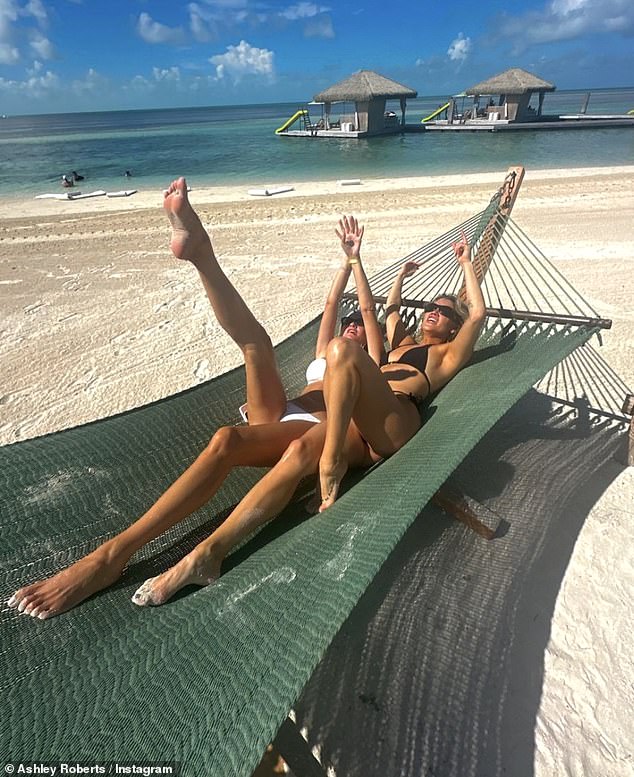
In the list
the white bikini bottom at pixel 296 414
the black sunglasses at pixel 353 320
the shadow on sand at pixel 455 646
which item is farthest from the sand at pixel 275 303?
the black sunglasses at pixel 353 320

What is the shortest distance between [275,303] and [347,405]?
3309 millimetres

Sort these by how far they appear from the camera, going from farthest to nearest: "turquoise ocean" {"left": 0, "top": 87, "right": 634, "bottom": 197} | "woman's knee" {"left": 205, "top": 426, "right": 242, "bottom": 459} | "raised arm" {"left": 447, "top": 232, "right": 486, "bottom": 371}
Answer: "turquoise ocean" {"left": 0, "top": 87, "right": 634, "bottom": 197}
"raised arm" {"left": 447, "top": 232, "right": 486, "bottom": 371}
"woman's knee" {"left": 205, "top": 426, "right": 242, "bottom": 459}

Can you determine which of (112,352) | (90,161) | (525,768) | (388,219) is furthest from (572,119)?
(525,768)

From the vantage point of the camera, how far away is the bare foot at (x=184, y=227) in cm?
157

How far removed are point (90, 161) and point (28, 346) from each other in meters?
20.2

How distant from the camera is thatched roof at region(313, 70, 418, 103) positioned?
904 inches

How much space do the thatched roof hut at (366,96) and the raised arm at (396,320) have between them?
23.3m

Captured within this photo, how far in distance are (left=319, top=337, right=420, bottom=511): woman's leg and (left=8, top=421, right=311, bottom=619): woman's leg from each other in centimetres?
18

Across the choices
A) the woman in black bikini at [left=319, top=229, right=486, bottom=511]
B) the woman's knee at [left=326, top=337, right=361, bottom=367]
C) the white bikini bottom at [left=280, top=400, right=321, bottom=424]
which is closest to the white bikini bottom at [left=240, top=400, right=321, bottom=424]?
the white bikini bottom at [left=280, top=400, right=321, bottom=424]

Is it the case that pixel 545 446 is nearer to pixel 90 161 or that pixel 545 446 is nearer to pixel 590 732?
pixel 590 732

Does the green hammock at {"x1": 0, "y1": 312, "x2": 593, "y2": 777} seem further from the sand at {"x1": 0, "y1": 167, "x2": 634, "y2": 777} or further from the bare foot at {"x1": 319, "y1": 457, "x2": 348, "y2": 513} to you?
the sand at {"x1": 0, "y1": 167, "x2": 634, "y2": 777}

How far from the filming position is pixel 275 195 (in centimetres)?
→ 1045

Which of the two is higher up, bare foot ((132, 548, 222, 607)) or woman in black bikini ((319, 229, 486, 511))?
woman in black bikini ((319, 229, 486, 511))

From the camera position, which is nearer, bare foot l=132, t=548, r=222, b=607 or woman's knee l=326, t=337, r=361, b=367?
bare foot l=132, t=548, r=222, b=607
